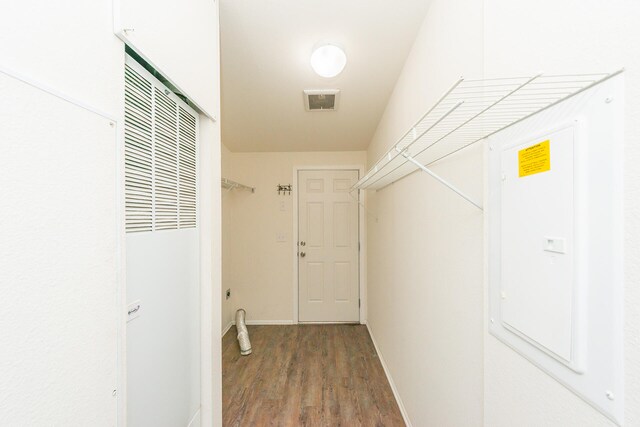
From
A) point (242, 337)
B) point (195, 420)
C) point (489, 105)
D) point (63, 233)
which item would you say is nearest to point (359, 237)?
point (242, 337)

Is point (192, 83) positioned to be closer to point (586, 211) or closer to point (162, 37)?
point (162, 37)

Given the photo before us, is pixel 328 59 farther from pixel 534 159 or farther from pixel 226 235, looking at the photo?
pixel 226 235

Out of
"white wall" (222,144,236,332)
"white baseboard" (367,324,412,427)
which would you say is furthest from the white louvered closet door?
"white wall" (222,144,236,332)

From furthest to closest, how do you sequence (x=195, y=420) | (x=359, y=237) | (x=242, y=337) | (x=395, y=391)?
(x=359, y=237) → (x=242, y=337) → (x=395, y=391) → (x=195, y=420)

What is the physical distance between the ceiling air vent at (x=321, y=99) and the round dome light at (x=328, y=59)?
0.45 metres

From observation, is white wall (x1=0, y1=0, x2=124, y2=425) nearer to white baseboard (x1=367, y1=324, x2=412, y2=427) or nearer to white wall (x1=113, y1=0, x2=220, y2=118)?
white wall (x1=113, y1=0, x2=220, y2=118)

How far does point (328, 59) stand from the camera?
1688mm

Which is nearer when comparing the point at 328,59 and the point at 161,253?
the point at 161,253

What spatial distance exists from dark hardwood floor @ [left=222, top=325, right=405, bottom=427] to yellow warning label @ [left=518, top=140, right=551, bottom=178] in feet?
6.44

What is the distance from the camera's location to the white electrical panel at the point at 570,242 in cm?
50

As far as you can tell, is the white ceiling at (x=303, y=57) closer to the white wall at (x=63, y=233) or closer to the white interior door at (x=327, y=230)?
the white interior door at (x=327, y=230)

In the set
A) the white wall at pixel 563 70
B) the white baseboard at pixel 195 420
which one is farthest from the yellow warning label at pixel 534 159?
the white baseboard at pixel 195 420

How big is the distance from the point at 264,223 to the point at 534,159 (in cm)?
340

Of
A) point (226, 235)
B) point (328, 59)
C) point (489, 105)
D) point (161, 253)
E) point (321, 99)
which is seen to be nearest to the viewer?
point (489, 105)
